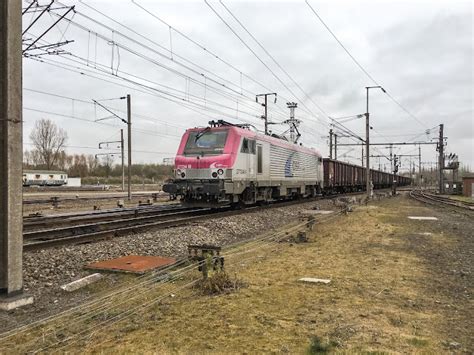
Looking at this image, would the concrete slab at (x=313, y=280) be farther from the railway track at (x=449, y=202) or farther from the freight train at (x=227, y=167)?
the railway track at (x=449, y=202)

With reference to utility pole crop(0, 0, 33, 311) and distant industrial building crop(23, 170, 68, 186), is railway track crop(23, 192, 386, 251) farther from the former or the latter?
distant industrial building crop(23, 170, 68, 186)

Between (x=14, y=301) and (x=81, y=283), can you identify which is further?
(x=81, y=283)

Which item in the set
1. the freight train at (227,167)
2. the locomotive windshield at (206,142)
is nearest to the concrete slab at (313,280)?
the freight train at (227,167)

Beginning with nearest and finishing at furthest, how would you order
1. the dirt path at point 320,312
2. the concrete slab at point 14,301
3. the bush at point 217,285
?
the dirt path at point 320,312, the concrete slab at point 14,301, the bush at point 217,285

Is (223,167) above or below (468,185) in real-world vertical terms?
above

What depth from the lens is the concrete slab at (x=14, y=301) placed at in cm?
549

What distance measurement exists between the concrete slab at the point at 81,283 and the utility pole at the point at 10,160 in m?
0.68

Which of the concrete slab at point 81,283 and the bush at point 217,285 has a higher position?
the bush at point 217,285

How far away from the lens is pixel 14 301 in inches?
220

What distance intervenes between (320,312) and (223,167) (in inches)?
435

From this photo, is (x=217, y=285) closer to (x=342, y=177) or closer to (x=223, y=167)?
(x=223, y=167)

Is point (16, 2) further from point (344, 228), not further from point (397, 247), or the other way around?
point (344, 228)

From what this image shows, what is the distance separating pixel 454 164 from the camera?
206ft

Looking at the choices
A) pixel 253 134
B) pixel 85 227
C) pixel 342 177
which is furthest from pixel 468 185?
pixel 85 227
